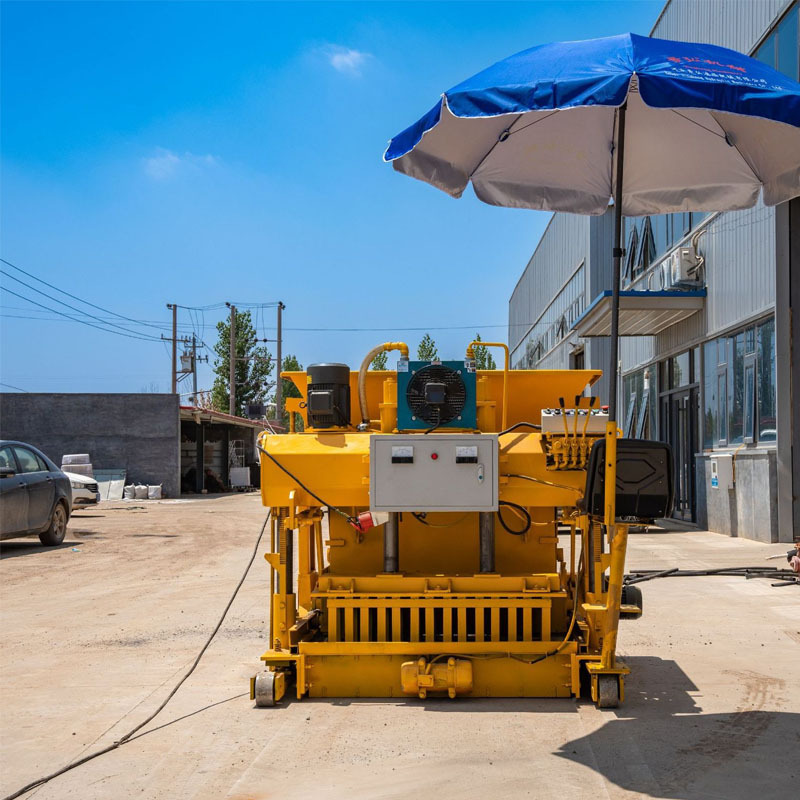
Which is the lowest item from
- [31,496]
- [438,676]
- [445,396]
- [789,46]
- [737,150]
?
[438,676]

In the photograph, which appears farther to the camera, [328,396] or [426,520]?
[426,520]

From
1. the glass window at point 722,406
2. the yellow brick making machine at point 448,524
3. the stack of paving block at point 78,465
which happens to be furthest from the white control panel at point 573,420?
the stack of paving block at point 78,465

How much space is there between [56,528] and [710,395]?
11333mm

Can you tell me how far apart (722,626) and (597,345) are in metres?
20.8

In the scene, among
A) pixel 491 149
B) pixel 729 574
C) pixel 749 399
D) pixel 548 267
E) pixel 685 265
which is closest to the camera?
pixel 491 149

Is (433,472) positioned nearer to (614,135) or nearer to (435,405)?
(435,405)

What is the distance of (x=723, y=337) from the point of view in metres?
16.1

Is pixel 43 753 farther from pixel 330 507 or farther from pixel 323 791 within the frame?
pixel 330 507

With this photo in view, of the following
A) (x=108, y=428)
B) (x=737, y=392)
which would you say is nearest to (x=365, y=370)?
(x=737, y=392)

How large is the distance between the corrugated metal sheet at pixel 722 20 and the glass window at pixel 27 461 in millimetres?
12654

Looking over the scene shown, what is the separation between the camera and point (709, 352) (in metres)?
16.8

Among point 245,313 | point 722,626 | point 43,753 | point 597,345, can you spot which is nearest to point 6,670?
point 43,753

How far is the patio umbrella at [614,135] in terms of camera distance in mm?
4109

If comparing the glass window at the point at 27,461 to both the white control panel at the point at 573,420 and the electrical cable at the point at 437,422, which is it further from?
the white control panel at the point at 573,420
